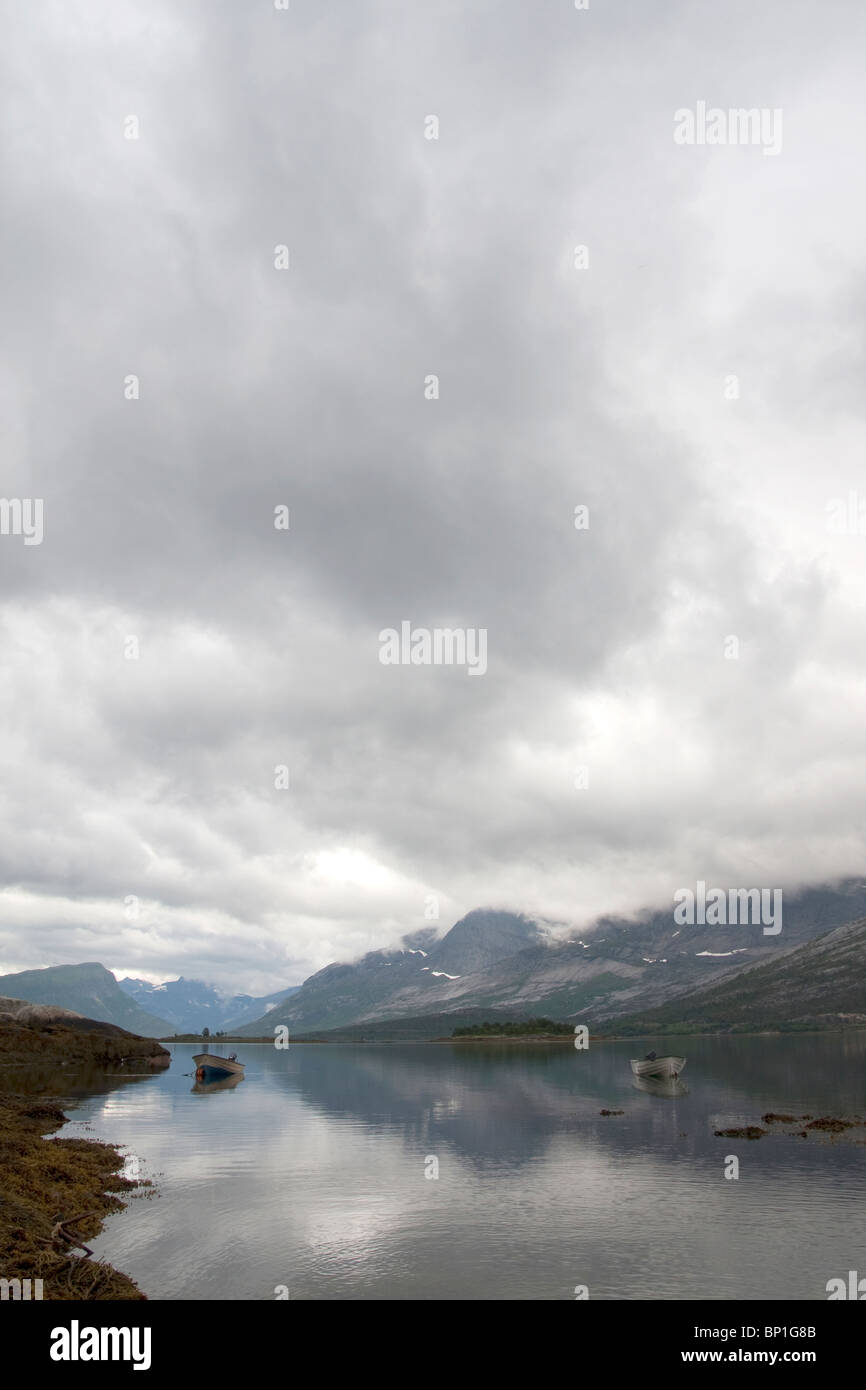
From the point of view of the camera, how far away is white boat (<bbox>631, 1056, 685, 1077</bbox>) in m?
139

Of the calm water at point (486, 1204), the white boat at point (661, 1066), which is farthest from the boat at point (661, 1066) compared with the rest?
the calm water at point (486, 1204)

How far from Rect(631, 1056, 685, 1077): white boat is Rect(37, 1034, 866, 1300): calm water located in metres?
31.9

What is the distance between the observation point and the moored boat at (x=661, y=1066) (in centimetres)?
13888

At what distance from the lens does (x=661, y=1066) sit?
5610 inches

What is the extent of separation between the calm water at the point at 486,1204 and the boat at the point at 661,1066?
31872 mm

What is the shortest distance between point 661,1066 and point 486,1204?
10297 centimetres

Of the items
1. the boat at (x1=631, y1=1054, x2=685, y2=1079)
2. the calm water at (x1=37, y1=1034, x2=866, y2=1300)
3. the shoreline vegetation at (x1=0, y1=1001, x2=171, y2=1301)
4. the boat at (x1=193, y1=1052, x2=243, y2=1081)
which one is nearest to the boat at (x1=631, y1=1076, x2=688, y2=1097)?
the boat at (x1=631, y1=1054, x2=685, y2=1079)

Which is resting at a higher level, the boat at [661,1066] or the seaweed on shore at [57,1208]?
the seaweed on shore at [57,1208]

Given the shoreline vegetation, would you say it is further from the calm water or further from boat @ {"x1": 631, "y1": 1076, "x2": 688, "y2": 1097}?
boat @ {"x1": 631, "y1": 1076, "x2": 688, "y2": 1097}

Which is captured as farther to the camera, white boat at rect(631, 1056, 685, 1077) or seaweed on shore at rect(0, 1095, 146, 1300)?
white boat at rect(631, 1056, 685, 1077)

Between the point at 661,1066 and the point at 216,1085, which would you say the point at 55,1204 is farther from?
the point at 216,1085

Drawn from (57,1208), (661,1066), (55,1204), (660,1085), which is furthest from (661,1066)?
(57,1208)

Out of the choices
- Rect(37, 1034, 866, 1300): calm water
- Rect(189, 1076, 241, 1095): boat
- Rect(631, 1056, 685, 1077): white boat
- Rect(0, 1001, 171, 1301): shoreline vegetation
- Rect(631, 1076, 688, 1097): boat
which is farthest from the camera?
Rect(189, 1076, 241, 1095): boat

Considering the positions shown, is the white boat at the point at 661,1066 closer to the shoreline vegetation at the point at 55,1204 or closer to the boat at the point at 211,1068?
the boat at the point at 211,1068
